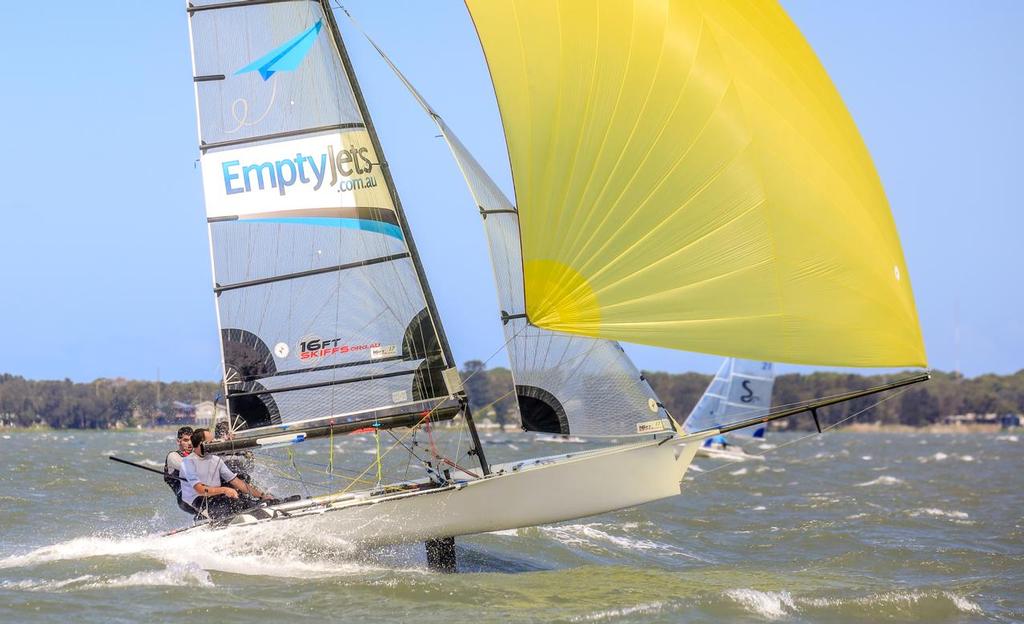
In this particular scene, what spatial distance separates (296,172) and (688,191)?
3.35m

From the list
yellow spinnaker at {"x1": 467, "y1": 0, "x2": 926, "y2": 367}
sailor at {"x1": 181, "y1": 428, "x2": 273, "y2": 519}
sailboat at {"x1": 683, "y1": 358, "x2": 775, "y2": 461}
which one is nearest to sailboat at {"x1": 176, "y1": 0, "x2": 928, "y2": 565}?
yellow spinnaker at {"x1": 467, "y1": 0, "x2": 926, "y2": 367}

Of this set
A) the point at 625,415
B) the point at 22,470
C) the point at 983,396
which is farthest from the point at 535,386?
the point at 983,396

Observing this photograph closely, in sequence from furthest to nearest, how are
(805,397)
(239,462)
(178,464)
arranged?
(805,397) < (239,462) < (178,464)

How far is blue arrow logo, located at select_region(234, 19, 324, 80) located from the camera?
10.9 meters

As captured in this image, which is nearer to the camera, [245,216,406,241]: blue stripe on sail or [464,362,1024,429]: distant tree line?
[245,216,406,241]: blue stripe on sail

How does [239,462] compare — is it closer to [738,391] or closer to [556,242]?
[556,242]

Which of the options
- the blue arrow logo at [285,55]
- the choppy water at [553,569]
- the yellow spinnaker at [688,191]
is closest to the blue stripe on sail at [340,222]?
the blue arrow logo at [285,55]

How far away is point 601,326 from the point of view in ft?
32.9

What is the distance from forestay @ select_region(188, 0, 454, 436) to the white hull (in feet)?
3.04

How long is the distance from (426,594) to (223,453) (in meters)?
2.54

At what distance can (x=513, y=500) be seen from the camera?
1027 centimetres

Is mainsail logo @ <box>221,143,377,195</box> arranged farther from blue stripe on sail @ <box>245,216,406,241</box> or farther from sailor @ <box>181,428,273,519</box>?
sailor @ <box>181,428,273,519</box>

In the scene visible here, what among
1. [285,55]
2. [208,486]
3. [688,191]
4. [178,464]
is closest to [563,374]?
[688,191]

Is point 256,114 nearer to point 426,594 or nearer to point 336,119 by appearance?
point 336,119
